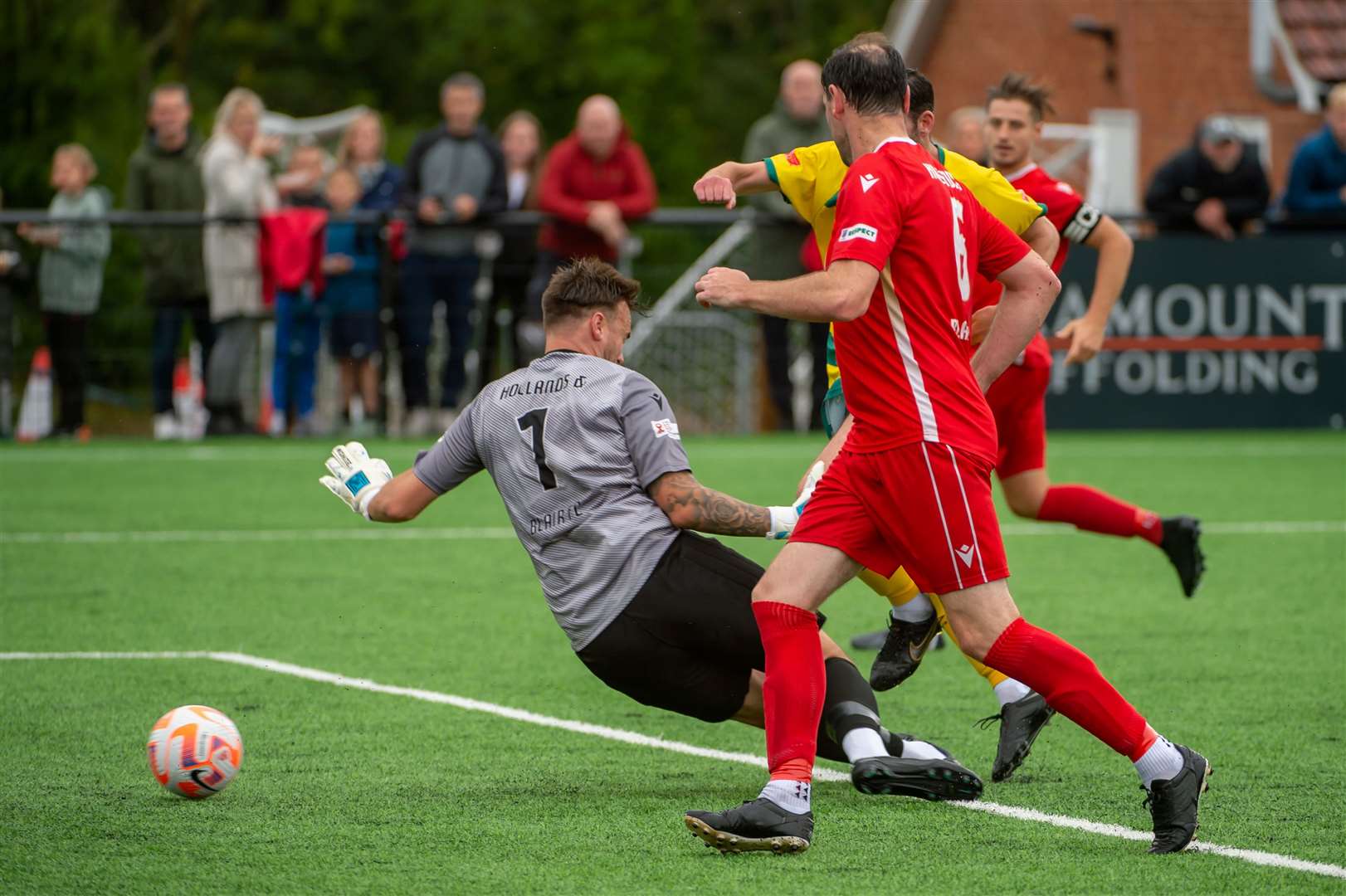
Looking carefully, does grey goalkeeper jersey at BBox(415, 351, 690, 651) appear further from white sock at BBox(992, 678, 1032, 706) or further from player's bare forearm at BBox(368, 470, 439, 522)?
white sock at BBox(992, 678, 1032, 706)

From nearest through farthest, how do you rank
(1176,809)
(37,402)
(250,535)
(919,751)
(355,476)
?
(1176,809)
(919,751)
(355,476)
(250,535)
(37,402)

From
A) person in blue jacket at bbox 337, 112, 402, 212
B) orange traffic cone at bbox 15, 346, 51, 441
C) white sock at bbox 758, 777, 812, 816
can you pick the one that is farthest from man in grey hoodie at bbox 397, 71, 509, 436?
white sock at bbox 758, 777, 812, 816

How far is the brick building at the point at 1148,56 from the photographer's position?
27656 mm

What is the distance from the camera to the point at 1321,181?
634 inches

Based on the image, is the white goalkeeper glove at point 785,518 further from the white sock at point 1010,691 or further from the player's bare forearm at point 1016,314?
the white sock at point 1010,691

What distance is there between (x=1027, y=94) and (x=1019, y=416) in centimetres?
123

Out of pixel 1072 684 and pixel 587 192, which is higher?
pixel 587 192

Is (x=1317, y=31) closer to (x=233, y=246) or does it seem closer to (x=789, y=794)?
(x=233, y=246)

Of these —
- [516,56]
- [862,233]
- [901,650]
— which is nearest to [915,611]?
[901,650]

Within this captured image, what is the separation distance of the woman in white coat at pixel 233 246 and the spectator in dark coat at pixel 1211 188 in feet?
23.8

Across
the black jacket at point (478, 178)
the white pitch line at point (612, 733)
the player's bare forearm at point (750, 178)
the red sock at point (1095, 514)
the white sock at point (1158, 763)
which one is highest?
the black jacket at point (478, 178)

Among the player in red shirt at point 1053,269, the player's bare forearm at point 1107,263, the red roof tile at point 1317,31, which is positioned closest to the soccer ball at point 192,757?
the player in red shirt at point 1053,269

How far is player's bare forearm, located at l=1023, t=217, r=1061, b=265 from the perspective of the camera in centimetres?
612

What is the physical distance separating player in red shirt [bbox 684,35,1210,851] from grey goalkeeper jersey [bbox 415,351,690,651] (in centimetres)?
52
